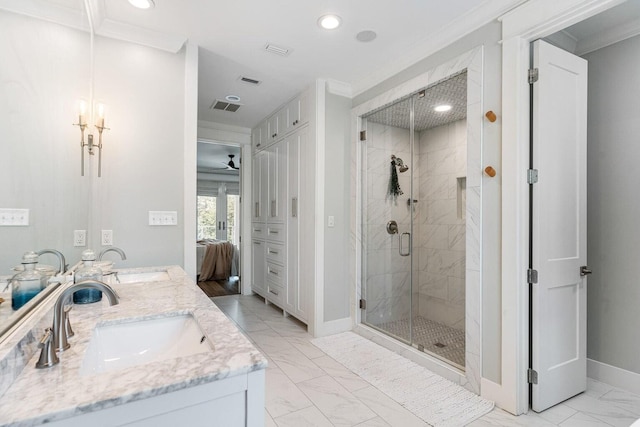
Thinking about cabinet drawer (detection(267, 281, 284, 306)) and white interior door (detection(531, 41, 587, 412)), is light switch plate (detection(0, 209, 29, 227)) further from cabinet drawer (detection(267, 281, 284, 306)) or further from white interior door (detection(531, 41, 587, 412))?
cabinet drawer (detection(267, 281, 284, 306))

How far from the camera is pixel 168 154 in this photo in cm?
253

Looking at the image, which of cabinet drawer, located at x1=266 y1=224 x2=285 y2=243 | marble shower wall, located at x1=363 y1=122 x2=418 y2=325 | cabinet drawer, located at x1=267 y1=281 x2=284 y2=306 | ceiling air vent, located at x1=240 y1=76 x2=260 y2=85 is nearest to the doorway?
cabinet drawer, located at x1=267 y1=281 x2=284 y2=306

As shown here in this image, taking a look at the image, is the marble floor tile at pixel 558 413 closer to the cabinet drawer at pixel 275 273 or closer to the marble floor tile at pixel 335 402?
the marble floor tile at pixel 335 402

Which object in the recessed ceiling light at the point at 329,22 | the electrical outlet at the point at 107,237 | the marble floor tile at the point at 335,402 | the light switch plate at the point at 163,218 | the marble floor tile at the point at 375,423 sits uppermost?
the recessed ceiling light at the point at 329,22

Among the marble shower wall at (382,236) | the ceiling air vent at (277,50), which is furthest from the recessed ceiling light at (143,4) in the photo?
the marble shower wall at (382,236)

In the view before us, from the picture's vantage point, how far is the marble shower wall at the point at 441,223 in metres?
3.01

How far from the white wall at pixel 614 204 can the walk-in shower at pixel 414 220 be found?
932 millimetres

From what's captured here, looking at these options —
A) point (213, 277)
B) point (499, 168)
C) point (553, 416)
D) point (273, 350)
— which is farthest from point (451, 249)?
point (213, 277)

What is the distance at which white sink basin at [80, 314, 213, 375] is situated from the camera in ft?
3.56

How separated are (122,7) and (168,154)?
1000 millimetres

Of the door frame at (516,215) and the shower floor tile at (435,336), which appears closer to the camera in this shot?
the door frame at (516,215)

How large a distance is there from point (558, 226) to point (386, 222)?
159cm

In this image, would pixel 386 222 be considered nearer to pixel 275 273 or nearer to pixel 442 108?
pixel 442 108

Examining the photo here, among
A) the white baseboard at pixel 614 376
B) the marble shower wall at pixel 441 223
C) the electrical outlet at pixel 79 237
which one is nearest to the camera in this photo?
the electrical outlet at pixel 79 237
